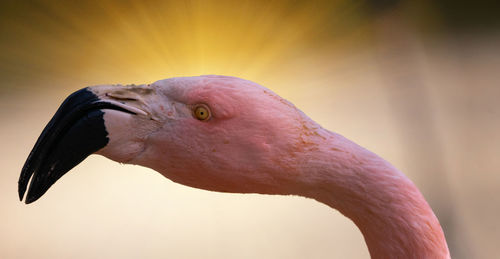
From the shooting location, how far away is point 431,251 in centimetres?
58

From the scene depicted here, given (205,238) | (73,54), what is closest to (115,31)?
(73,54)

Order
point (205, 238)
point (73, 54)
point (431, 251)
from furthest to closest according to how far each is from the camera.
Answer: point (73, 54) → point (205, 238) → point (431, 251)

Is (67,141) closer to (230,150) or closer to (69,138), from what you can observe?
(69,138)

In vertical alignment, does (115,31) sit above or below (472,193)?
above

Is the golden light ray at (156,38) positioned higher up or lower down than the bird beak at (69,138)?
higher up

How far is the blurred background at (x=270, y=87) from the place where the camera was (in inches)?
64.2

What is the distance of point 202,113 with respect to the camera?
59 centimetres

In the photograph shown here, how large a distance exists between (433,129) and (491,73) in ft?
1.42

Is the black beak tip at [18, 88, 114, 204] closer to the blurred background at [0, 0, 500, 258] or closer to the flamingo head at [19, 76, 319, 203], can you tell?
the flamingo head at [19, 76, 319, 203]

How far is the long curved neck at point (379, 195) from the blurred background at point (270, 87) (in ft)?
3.47

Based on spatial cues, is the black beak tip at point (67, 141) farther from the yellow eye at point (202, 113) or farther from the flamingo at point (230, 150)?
the yellow eye at point (202, 113)

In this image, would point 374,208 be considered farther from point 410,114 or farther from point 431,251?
point 410,114

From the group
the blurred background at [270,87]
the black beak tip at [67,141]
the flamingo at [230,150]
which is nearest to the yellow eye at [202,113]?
the flamingo at [230,150]

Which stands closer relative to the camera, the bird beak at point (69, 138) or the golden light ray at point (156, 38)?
the bird beak at point (69, 138)
